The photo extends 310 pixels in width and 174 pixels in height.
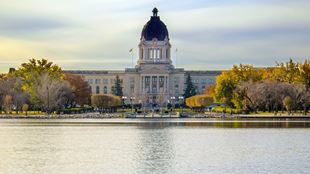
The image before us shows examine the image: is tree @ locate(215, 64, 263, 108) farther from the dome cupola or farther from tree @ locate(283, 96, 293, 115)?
the dome cupola

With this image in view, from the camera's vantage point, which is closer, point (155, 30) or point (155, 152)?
point (155, 152)

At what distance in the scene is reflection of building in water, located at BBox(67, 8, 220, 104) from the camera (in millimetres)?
174875

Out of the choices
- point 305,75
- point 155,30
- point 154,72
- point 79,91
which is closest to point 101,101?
point 79,91

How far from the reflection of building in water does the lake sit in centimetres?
11415

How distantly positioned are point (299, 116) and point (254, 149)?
44.9m

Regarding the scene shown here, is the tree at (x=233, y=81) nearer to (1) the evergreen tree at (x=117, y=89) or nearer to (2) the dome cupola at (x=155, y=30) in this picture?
(2) the dome cupola at (x=155, y=30)

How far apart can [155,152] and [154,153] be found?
0.60 metres

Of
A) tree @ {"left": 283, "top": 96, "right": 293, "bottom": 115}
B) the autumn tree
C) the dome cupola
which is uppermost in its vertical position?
the dome cupola

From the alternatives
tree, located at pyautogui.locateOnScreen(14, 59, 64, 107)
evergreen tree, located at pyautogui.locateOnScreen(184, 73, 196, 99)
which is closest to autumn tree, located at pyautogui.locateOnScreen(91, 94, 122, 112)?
tree, located at pyautogui.locateOnScreen(14, 59, 64, 107)

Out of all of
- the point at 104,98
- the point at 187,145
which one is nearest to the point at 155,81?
the point at 104,98

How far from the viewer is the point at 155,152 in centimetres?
4303

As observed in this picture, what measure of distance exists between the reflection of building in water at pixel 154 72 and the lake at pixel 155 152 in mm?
114150

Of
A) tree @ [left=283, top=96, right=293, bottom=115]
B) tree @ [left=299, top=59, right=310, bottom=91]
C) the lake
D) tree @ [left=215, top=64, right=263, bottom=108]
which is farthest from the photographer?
tree @ [left=215, top=64, right=263, bottom=108]

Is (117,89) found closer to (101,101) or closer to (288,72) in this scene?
(101,101)
